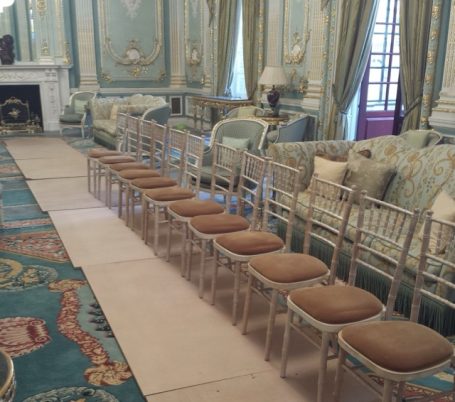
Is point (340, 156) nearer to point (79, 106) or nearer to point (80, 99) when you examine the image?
point (79, 106)

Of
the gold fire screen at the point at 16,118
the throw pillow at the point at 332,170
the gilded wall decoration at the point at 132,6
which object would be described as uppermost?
the gilded wall decoration at the point at 132,6

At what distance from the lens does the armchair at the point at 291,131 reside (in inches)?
234

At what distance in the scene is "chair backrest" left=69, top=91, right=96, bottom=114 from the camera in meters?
9.34

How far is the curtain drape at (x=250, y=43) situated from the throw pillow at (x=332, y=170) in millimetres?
4047

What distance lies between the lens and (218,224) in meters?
3.01

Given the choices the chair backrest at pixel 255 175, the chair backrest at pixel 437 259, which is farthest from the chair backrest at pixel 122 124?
the chair backrest at pixel 437 259

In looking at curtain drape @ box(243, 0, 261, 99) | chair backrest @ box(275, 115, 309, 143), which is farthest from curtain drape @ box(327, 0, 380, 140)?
curtain drape @ box(243, 0, 261, 99)

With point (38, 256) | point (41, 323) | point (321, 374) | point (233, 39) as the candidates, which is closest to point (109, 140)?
point (233, 39)

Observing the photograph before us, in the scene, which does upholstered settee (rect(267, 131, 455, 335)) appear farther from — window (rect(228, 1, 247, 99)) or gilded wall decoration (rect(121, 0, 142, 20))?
gilded wall decoration (rect(121, 0, 142, 20))

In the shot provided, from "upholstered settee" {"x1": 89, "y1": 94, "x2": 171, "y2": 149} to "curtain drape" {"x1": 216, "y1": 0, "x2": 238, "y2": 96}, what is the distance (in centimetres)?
110

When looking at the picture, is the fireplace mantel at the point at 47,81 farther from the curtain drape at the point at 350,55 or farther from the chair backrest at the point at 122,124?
the curtain drape at the point at 350,55

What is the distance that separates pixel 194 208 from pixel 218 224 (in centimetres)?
36

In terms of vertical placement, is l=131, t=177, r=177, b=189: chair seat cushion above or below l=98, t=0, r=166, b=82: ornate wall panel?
below

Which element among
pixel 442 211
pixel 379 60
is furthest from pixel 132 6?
pixel 442 211
